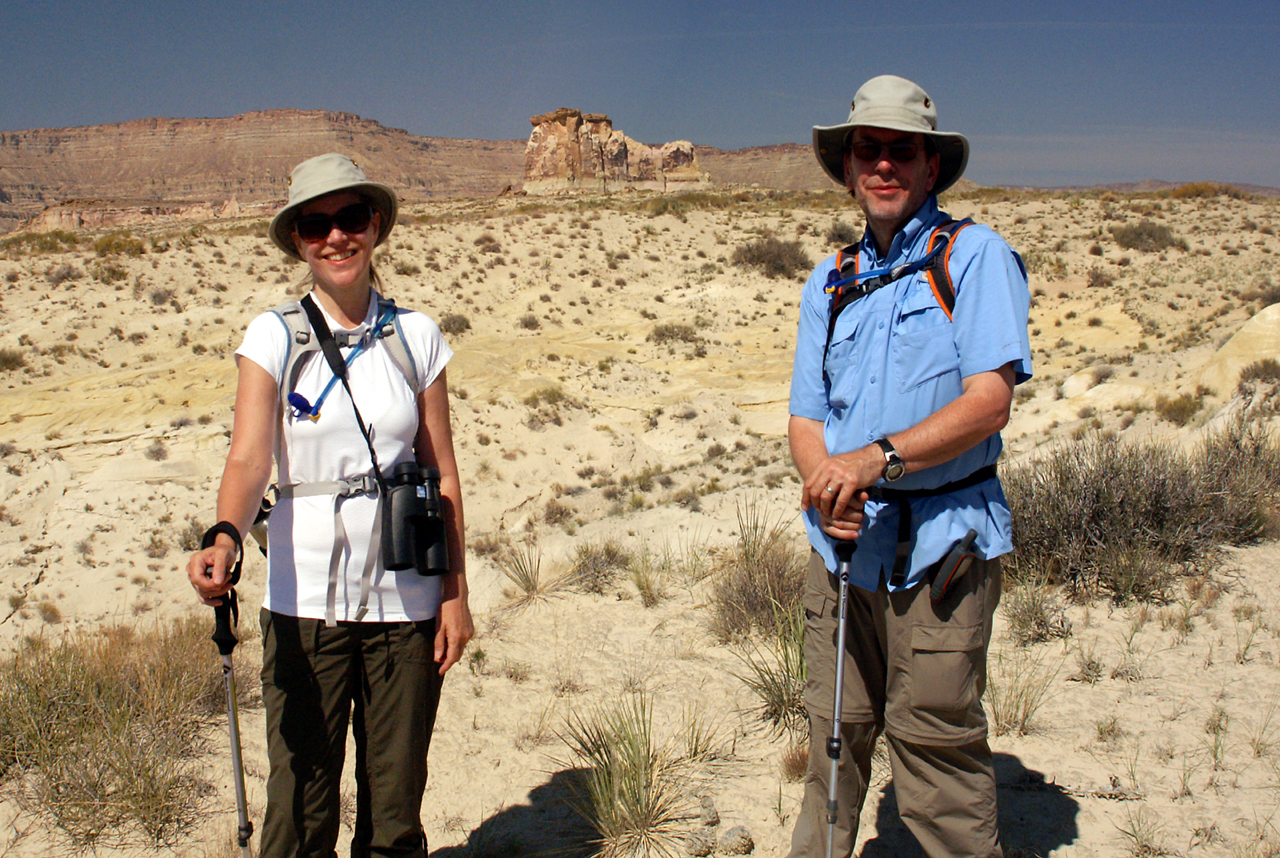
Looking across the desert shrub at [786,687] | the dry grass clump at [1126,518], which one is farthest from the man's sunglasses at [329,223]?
the dry grass clump at [1126,518]

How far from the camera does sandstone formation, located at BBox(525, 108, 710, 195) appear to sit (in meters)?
68.1

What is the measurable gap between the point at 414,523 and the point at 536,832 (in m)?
1.70

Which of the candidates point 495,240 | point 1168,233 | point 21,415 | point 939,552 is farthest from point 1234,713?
point 1168,233

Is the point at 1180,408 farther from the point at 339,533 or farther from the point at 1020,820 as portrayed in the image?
the point at 339,533

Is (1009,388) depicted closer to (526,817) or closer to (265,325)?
(265,325)

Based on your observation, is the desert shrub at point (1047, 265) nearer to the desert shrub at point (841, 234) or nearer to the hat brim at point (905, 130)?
the desert shrub at point (841, 234)

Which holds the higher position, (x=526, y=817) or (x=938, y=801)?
(x=938, y=801)

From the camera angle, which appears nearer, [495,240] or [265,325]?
[265,325]

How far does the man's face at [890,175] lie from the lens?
6.82ft

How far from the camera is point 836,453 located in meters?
2.15

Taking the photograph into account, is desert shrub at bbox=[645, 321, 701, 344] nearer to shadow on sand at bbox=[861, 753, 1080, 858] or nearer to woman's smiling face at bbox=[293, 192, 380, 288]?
shadow on sand at bbox=[861, 753, 1080, 858]

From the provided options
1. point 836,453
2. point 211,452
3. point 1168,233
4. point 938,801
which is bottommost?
point 211,452

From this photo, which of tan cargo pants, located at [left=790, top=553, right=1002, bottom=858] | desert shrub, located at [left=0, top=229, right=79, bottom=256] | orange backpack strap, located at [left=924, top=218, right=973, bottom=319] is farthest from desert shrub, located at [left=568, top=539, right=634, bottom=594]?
desert shrub, located at [left=0, top=229, right=79, bottom=256]

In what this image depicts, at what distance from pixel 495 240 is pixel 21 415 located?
Answer: 13.5 meters
